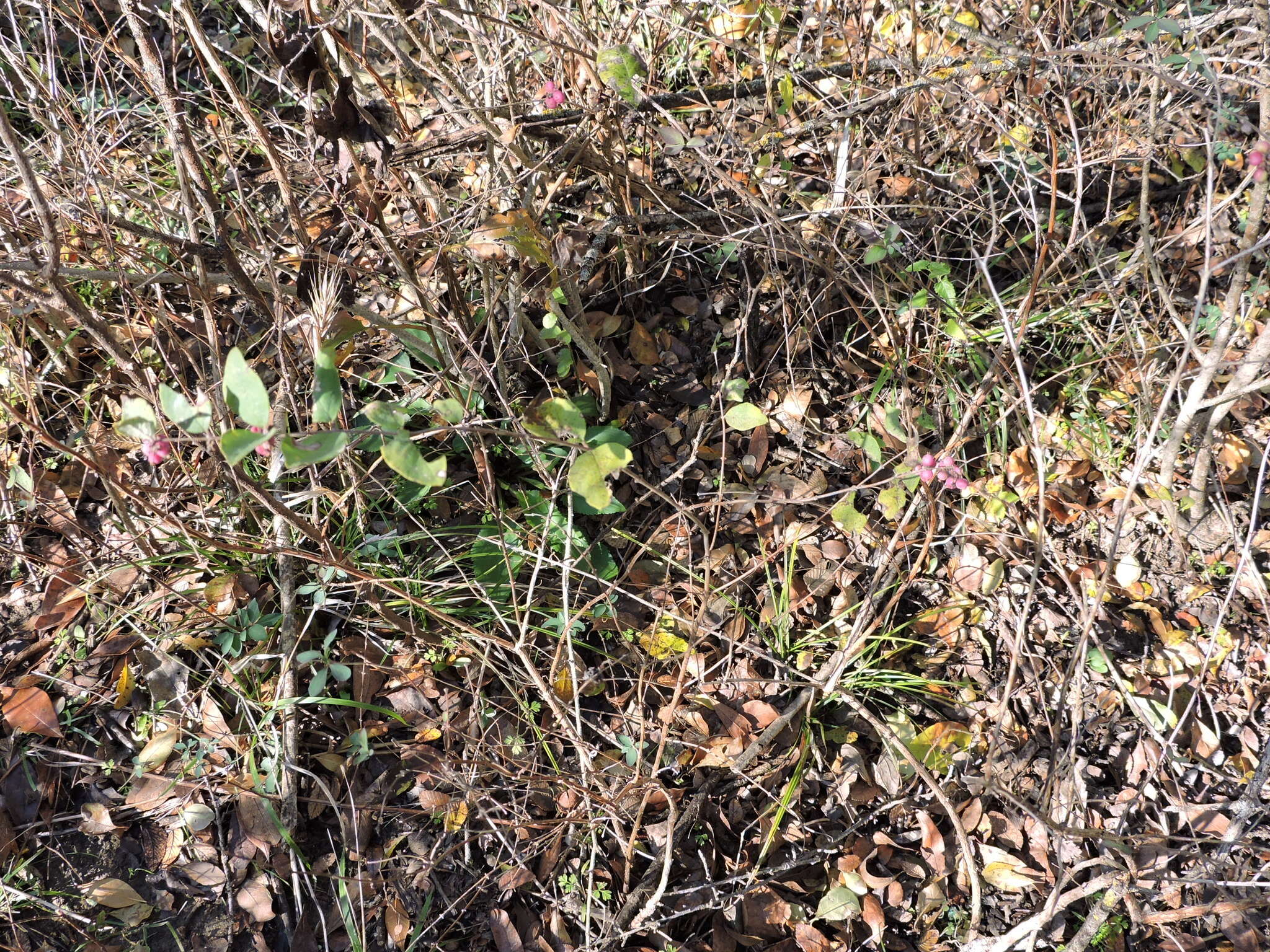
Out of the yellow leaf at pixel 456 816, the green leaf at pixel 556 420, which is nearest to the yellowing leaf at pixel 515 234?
the green leaf at pixel 556 420

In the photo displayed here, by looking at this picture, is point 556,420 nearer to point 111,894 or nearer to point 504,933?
point 504,933

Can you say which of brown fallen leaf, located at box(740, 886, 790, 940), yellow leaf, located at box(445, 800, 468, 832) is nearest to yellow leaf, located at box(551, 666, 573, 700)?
yellow leaf, located at box(445, 800, 468, 832)

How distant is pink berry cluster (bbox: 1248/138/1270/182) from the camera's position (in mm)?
1643

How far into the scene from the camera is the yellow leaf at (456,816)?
5.97 feet

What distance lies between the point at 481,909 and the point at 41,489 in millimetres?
1549

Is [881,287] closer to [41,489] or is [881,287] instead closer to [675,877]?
[675,877]

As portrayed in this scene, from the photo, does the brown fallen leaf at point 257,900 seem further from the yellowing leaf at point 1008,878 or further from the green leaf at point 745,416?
the yellowing leaf at point 1008,878

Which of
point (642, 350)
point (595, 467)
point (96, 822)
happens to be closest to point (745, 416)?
point (642, 350)

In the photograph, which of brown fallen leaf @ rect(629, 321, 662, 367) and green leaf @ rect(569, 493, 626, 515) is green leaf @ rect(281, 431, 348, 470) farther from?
brown fallen leaf @ rect(629, 321, 662, 367)

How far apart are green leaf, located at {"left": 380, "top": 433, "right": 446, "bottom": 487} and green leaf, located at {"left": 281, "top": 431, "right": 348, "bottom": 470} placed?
7cm

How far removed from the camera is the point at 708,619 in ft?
6.72

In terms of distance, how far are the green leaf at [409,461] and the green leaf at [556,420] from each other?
0.89ft

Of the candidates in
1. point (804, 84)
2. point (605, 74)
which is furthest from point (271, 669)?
point (804, 84)

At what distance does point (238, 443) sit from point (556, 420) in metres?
0.50
